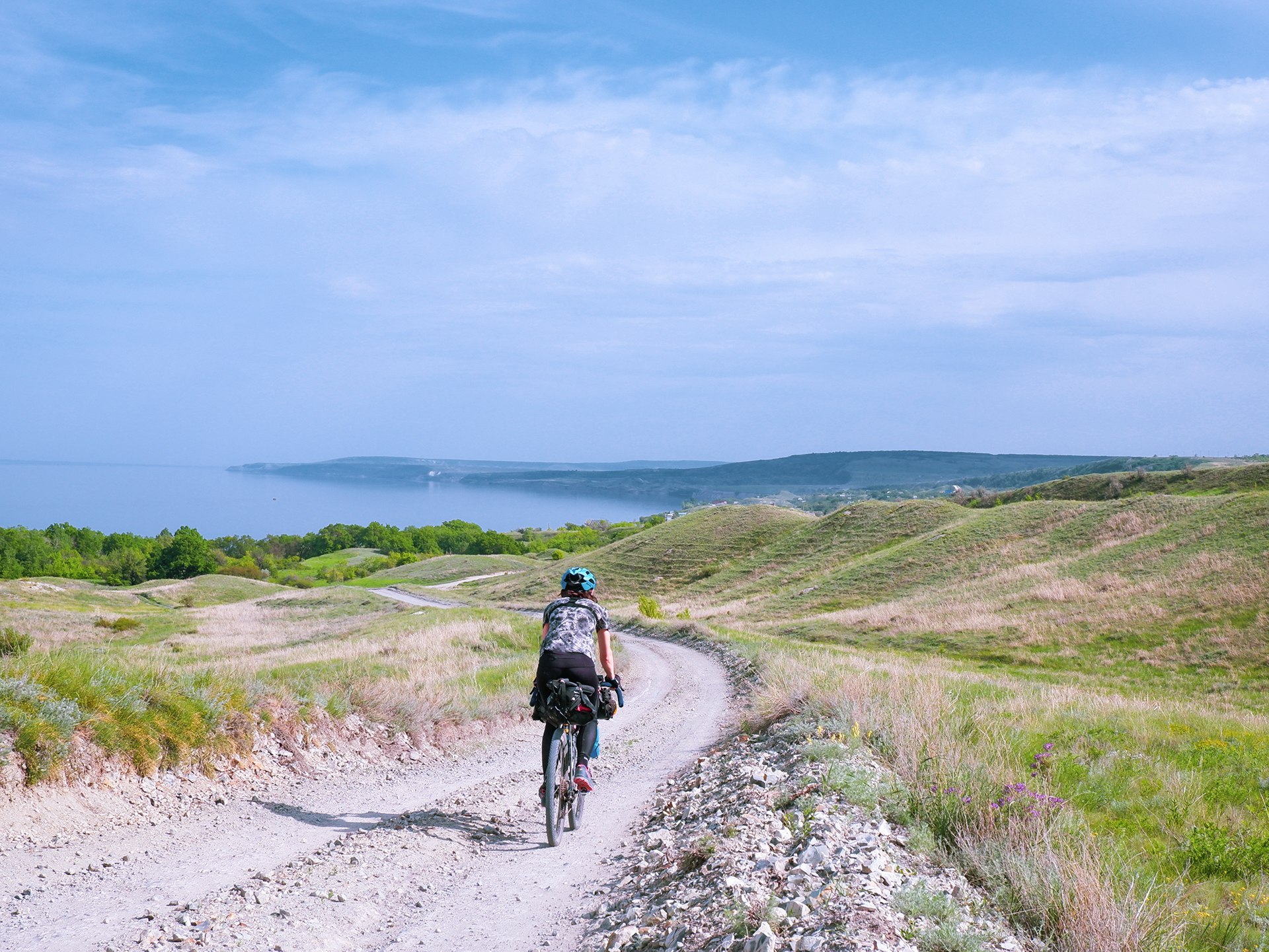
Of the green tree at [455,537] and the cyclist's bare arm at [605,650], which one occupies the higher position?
the cyclist's bare arm at [605,650]

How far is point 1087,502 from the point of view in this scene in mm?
55562

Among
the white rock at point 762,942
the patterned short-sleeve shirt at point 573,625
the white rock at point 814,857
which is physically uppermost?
the patterned short-sleeve shirt at point 573,625

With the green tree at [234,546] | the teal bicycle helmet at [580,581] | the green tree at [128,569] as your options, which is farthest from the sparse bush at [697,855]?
the green tree at [234,546]

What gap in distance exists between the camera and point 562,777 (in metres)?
6.75

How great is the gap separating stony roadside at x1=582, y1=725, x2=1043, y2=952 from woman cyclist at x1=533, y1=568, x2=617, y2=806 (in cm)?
94

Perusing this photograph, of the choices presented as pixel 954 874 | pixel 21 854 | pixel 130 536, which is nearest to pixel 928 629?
pixel 954 874

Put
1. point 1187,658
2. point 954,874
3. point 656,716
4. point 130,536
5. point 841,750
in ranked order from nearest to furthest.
Result: 1. point 954,874
2. point 841,750
3. point 656,716
4. point 1187,658
5. point 130,536

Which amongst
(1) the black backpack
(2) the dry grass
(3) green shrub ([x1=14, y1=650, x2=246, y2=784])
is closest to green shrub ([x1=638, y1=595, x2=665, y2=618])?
(2) the dry grass

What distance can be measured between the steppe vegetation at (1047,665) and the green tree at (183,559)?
60.5 metres

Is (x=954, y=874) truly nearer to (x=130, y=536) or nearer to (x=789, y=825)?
(x=789, y=825)

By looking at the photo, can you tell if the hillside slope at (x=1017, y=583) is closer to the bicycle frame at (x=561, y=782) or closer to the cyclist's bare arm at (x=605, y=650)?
the bicycle frame at (x=561, y=782)

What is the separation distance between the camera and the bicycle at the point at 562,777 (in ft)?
21.1

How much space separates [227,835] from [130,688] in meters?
2.07

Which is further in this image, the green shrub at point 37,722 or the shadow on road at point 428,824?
the shadow on road at point 428,824
